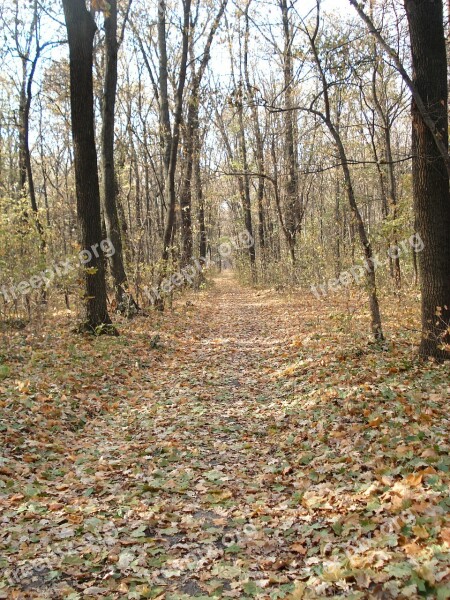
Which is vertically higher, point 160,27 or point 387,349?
point 160,27

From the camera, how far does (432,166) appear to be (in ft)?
22.2

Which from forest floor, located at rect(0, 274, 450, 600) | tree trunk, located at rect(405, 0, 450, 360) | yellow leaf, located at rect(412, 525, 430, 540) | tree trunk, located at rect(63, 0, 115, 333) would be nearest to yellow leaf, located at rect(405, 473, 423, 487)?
forest floor, located at rect(0, 274, 450, 600)

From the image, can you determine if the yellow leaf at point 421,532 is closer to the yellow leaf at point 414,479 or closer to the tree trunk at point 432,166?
the yellow leaf at point 414,479

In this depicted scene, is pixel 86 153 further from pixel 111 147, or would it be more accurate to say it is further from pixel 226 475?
pixel 226 475

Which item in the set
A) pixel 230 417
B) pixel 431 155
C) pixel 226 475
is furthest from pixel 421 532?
pixel 431 155

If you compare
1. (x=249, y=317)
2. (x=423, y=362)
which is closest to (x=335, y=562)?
(x=423, y=362)

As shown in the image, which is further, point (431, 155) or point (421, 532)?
point (431, 155)

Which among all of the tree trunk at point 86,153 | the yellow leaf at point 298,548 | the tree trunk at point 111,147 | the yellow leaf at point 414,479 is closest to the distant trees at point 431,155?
the yellow leaf at point 414,479

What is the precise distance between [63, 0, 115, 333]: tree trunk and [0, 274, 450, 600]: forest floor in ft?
5.16

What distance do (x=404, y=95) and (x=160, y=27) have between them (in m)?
8.19

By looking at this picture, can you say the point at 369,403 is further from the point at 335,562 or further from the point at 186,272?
the point at 186,272

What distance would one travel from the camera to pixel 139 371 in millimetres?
9312

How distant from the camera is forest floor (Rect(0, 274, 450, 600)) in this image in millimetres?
3285

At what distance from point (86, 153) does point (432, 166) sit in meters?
7.11
